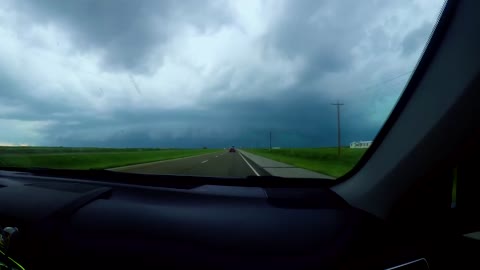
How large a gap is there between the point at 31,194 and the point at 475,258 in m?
3.25

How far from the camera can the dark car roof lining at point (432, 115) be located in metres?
1.43

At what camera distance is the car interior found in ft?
4.99

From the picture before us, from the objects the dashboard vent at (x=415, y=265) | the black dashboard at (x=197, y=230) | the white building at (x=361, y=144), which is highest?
the white building at (x=361, y=144)

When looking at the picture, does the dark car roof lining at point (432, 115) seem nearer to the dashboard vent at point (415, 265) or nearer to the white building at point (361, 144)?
the white building at point (361, 144)

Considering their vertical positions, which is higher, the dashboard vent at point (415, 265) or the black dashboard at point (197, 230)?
the black dashboard at point (197, 230)

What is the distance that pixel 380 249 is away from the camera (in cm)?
162

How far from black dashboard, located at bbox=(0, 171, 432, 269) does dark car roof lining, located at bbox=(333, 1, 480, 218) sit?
0.25 metres

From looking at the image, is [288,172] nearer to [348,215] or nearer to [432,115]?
[348,215]

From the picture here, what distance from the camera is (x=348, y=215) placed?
1916mm

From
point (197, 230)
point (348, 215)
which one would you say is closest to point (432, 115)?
point (348, 215)

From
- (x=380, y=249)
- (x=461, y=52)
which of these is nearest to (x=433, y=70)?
(x=461, y=52)

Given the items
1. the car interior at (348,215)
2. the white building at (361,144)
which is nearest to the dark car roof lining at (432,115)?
the car interior at (348,215)

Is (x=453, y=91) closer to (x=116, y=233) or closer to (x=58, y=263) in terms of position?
(x=116, y=233)

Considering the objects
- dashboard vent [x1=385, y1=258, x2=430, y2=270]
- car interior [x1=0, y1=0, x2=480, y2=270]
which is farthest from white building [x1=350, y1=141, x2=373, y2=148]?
dashboard vent [x1=385, y1=258, x2=430, y2=270]
